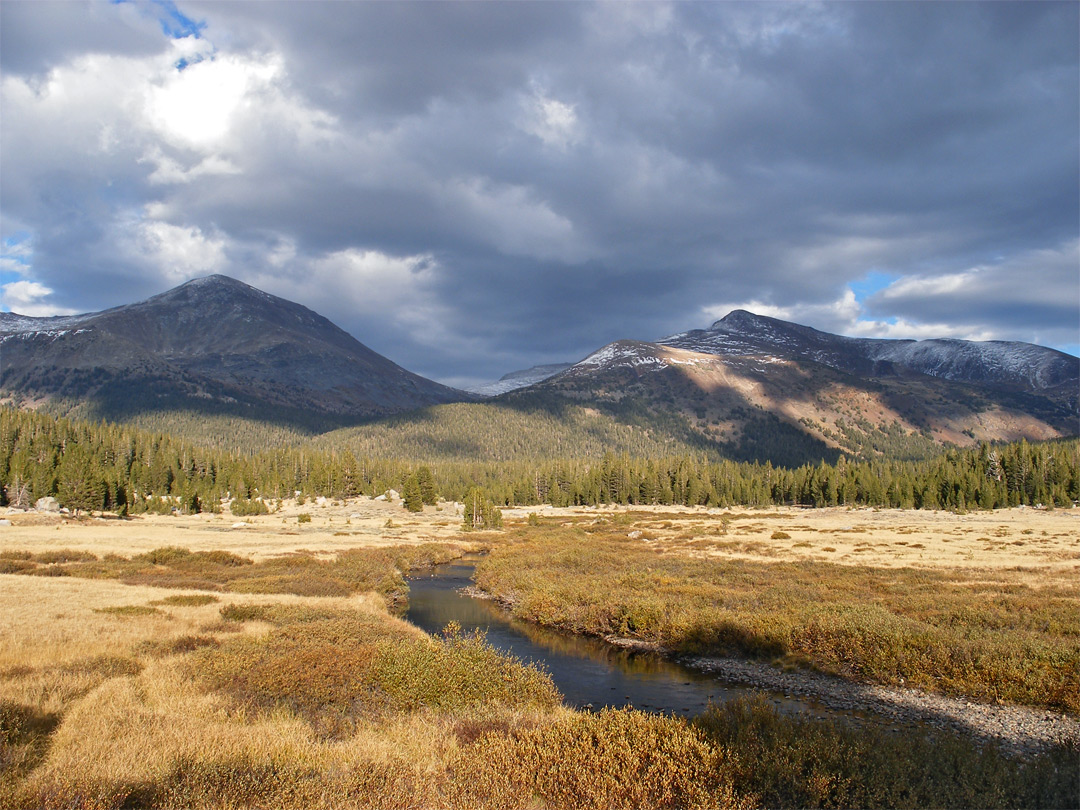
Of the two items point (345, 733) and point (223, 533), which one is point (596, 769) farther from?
point (223, 533)

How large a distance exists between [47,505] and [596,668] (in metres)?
103

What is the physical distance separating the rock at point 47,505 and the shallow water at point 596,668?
85775 millimetres

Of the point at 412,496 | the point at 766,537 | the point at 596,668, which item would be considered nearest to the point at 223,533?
the point at 412,496

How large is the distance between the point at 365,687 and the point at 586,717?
7323mm

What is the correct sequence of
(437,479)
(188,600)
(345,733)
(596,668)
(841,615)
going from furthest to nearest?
(437,479), (188,600), (841,615), (596,668), (345,733)

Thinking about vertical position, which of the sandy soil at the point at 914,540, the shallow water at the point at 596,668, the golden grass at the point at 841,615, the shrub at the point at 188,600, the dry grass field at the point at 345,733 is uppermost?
the dry grass field at the point at 345,733

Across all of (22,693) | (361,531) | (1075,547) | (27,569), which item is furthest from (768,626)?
(361,531)

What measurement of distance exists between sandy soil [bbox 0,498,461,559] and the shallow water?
25.0 metres

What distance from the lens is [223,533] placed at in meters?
71.6

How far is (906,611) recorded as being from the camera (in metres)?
28.4

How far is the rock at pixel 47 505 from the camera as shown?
89.8 m

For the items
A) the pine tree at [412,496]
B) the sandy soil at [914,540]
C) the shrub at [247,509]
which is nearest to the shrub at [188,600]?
the sandy soil at [914,540]

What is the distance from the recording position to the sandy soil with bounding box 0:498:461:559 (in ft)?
167

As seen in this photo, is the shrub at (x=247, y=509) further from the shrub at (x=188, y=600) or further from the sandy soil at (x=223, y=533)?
the shrub at (x=188, y=600)
